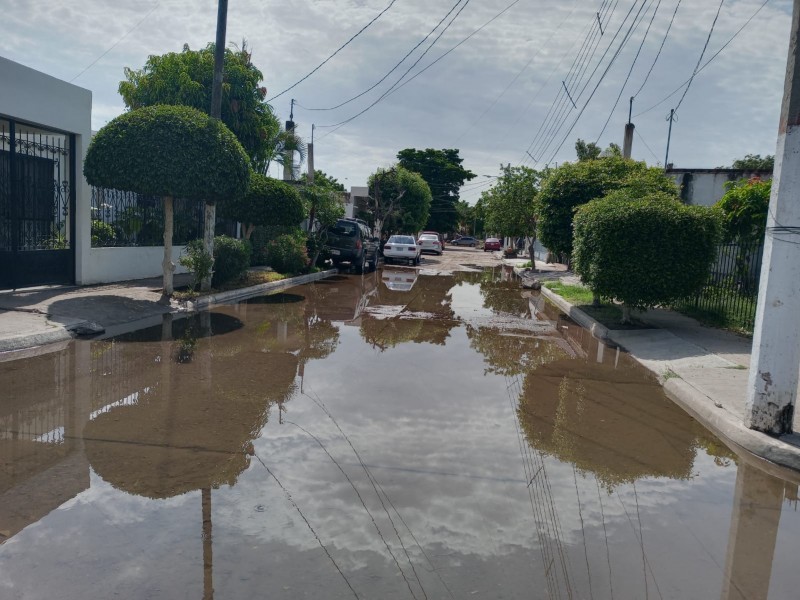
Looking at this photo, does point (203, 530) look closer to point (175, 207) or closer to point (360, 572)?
point (360, 572)

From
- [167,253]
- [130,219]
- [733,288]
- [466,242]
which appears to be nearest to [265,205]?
[130,219]

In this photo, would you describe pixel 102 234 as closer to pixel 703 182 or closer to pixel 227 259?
pixel 227 259

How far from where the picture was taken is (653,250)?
38.8ft

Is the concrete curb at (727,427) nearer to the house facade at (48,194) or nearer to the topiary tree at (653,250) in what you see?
the topiary tree at (653,250)

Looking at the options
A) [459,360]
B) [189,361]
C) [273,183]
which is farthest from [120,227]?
[459,360]

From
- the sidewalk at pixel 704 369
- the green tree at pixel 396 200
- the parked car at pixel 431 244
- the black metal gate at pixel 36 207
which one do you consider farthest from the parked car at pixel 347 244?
the parked car at pixel 431 244

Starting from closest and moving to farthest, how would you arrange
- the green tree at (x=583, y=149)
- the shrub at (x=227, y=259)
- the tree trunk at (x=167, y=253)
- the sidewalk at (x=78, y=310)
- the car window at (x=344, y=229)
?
the sidewalk at (x=78, y=310) < the tree trunk at (x=167, y=253) < the shrub at (x=227, y=259) < the car window at (x=344, y=229) < the green tree at (x=583, y=149)

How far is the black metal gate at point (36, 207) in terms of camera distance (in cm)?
1247

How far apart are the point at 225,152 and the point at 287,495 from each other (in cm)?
958

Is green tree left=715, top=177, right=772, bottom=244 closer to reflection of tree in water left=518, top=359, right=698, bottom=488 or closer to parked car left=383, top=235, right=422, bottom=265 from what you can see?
reflection of tree in water left=518, top=359, right=698, bottom=488

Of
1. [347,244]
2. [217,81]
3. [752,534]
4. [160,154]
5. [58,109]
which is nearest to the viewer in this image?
[752,534]

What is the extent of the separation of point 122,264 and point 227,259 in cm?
244

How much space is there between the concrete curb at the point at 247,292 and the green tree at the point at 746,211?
1040 centimetres

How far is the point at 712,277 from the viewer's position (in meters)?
13.8
